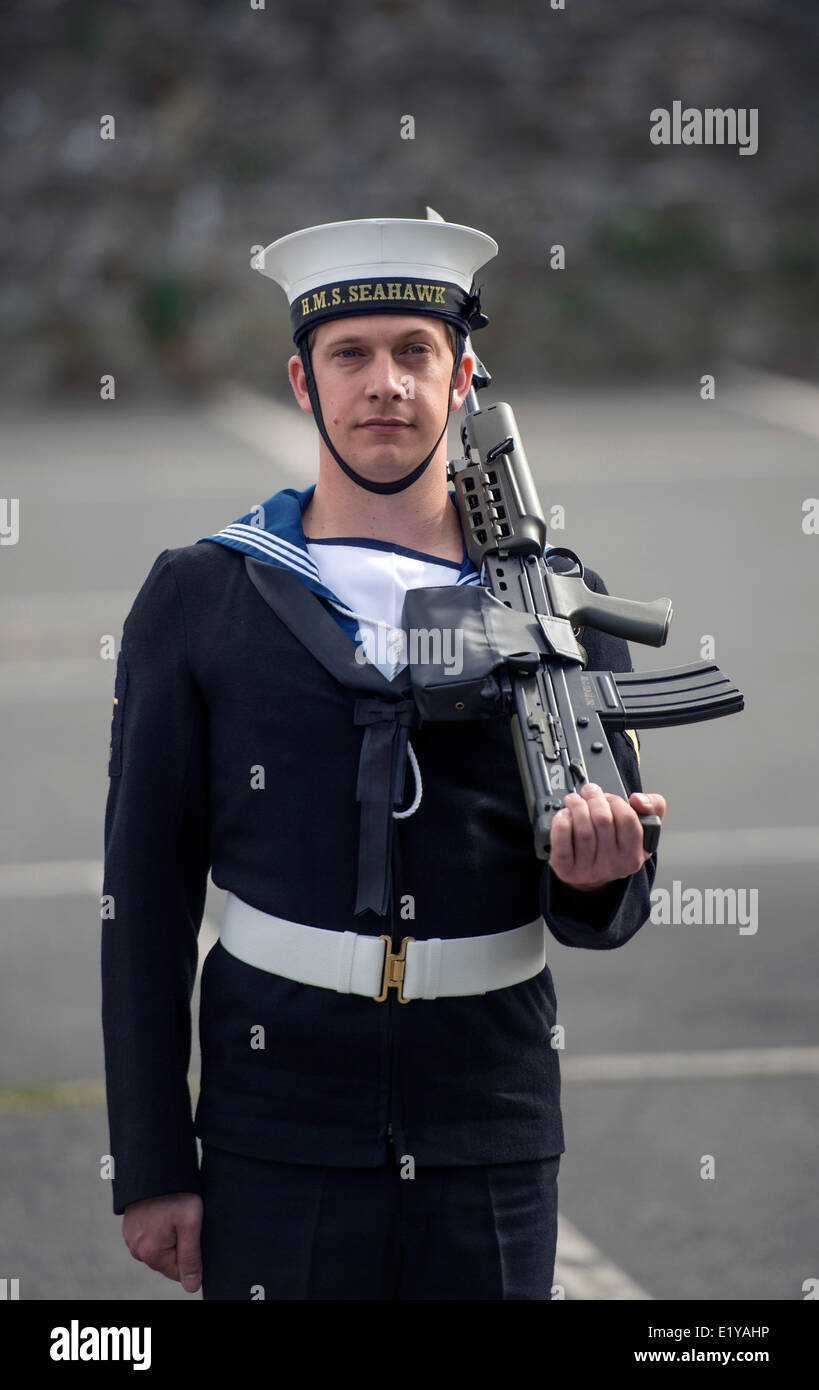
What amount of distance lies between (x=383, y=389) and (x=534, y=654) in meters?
0.47

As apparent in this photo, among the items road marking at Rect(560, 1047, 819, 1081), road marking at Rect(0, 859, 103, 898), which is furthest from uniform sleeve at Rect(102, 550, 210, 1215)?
road marking at Rect(0, 859, 103, 898)

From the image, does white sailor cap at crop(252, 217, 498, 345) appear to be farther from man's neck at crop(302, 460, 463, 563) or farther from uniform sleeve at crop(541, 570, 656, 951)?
uniform sleeve at crop(541, 570, 656, 951)

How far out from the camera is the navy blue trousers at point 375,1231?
8.97ft

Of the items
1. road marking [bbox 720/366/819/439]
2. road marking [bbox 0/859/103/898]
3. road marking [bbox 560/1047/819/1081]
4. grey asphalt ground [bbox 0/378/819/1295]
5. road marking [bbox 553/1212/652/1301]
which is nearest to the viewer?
road marking [bbox 553/1212/652/1301]

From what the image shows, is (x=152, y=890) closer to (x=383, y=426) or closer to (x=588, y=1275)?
(x=383, y=426)

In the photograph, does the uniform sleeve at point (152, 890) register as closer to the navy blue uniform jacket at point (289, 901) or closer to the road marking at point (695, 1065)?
the navy blue uniform jacket at point (289, 901)

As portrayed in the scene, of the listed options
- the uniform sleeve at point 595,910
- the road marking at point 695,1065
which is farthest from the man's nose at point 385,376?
the road marking at point 695,1065

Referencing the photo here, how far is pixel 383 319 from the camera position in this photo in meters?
2.84

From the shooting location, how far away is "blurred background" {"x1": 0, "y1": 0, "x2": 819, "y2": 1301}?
528cm

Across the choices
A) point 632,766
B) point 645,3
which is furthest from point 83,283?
point 632,766

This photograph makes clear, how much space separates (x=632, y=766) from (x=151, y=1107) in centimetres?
93

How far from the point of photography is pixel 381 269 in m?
2.86

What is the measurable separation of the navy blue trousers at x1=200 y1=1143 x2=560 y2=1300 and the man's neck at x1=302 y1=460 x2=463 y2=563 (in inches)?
38.4

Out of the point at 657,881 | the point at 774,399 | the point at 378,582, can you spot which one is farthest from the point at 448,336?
the point at 774,399
